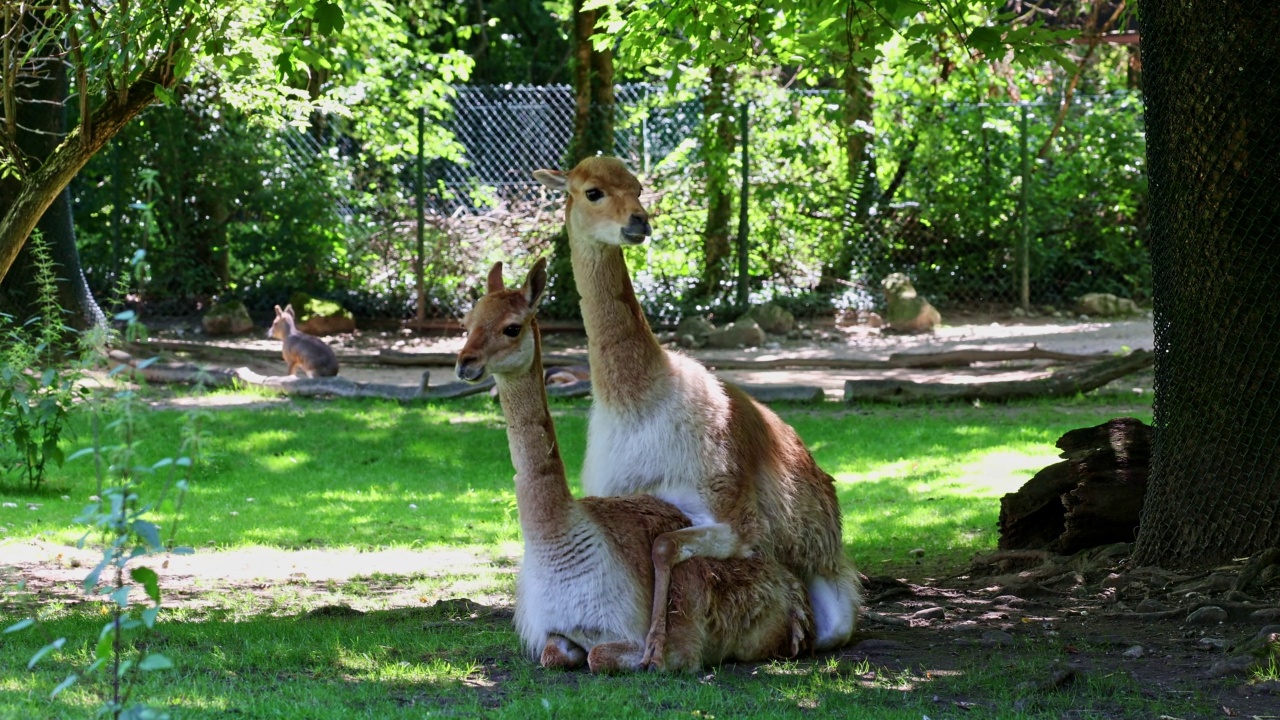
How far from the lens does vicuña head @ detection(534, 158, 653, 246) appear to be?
229 inches

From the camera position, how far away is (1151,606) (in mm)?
6422

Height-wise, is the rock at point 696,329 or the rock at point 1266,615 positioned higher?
the rock at point 696,329

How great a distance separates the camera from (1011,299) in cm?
1975

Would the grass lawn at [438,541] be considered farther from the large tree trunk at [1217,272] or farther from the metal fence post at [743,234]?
the metal fence post at [743,234]

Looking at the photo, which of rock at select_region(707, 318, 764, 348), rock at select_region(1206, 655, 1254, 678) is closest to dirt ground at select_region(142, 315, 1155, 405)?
rock at select_region(707, 318, 764, 348)

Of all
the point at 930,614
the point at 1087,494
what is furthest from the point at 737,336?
the point at 930,614

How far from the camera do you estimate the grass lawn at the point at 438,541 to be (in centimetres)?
495

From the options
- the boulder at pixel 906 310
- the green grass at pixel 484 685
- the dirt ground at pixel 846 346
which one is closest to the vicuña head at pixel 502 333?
the green grass at pixel 484 685

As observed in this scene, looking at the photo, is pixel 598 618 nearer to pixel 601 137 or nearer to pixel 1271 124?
pixel 1271 124

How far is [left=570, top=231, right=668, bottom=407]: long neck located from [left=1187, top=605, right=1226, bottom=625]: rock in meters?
2.58

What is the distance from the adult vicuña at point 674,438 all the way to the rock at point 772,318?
12.2 m

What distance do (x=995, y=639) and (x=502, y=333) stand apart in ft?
8.37

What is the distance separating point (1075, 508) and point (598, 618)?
331cm

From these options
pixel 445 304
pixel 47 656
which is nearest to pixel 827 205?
pixel 445 304
